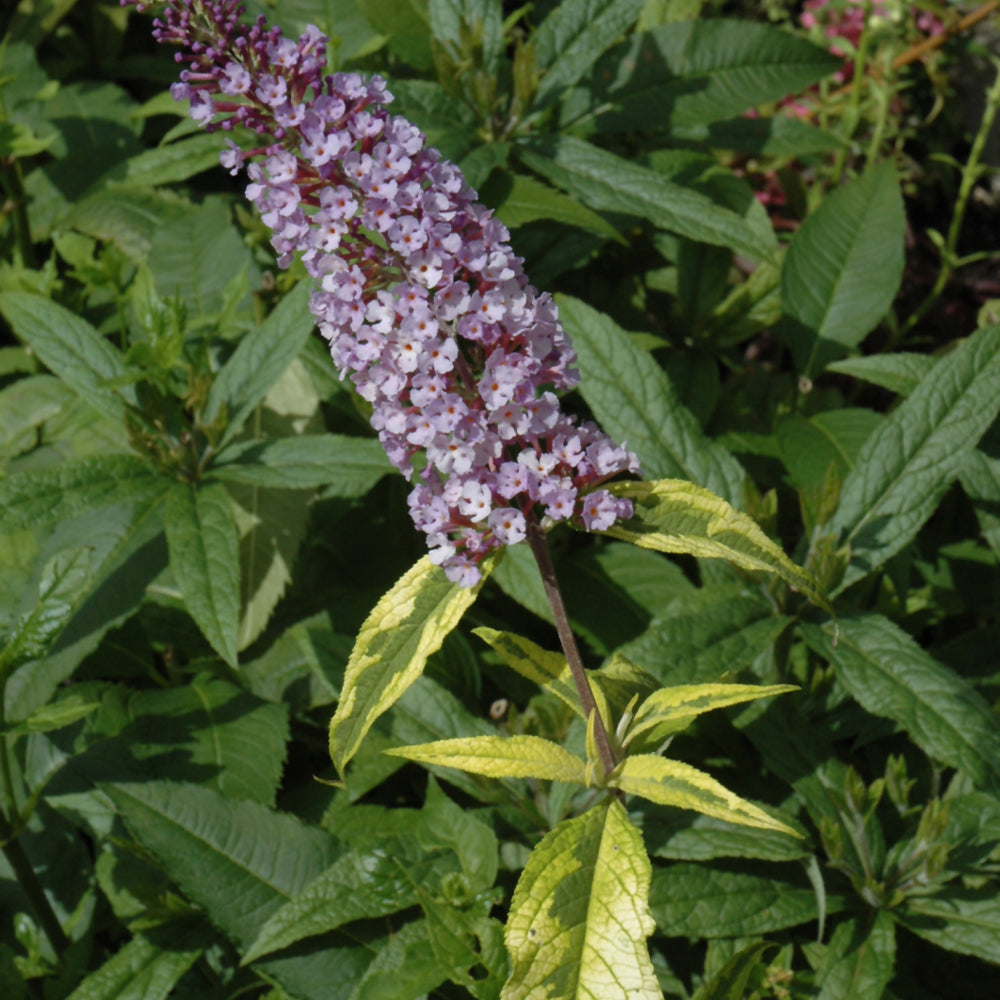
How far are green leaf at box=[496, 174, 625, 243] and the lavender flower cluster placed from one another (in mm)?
1296

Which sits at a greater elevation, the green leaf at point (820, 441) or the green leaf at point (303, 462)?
the green leaf at point (303, 462)

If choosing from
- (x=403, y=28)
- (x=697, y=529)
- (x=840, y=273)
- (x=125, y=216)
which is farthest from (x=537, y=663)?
(x=125, y=216)

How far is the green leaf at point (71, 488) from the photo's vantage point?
8.86 ft

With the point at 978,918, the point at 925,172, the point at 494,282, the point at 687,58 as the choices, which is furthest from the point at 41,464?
the point at 925,172

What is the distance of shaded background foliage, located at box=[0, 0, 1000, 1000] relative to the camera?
248 cm

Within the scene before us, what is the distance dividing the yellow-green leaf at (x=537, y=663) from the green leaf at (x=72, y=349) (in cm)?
152

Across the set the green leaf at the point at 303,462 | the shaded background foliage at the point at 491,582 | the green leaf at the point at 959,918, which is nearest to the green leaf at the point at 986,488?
the shaded background foliage at the point at 491,582

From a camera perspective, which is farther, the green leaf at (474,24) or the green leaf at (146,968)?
the green leaf at (474,24)

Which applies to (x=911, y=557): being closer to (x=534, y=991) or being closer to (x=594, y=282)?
(x=594, y=282)

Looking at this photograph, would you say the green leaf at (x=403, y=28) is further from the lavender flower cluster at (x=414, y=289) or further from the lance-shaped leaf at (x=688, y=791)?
the lance-shaped leaf at (x=688, y=791)

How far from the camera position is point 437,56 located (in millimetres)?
3283

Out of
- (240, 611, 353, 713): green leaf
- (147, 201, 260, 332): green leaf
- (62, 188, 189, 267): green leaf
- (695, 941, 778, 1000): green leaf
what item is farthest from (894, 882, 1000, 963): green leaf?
(62, 188, 189, 267): green leaf

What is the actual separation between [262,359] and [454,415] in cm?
148

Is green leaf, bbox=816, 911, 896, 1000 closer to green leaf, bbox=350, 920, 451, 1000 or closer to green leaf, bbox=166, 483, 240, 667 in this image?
green leaf, bbox=350, 920, 451, 1000
